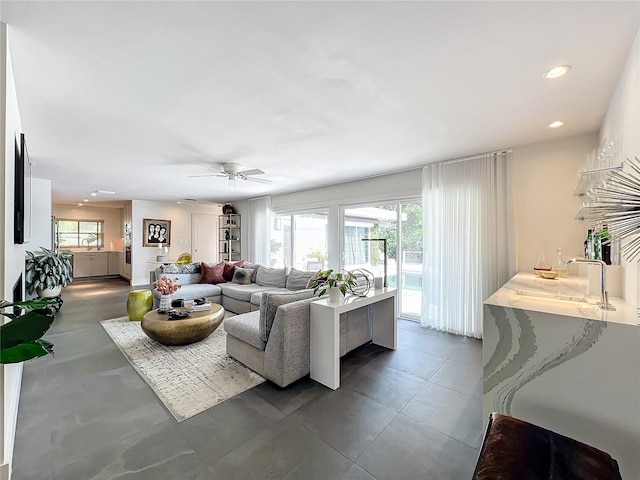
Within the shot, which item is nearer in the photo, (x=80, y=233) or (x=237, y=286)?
(x=237, y=286)

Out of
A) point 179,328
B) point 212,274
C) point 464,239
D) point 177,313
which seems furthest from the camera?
point 212,274

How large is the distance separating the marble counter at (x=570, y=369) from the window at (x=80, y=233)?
468 inches

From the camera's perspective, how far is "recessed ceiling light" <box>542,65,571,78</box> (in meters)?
1.85

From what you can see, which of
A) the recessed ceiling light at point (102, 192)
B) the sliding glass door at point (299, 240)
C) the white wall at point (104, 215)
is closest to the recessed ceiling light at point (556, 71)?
the sliding glass door at point (299, 240)

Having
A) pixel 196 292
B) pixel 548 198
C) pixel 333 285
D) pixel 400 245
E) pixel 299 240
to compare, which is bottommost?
pixel 196 292

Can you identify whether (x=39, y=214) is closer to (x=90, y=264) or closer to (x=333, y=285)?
(x=90, y=264)

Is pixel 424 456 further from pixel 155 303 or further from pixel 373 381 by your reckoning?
pixel 155 303

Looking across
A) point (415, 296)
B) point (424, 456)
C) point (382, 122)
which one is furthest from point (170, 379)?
point (415, 296)

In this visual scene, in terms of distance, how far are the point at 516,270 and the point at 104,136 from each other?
204 inches

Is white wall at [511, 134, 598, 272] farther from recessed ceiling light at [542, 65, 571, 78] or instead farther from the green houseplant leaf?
the green houseplant leaf

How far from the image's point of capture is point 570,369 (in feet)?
4.71

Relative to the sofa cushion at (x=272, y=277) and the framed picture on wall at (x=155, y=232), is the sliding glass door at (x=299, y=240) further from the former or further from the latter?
the framed picture on wall at (x=155, y=232)

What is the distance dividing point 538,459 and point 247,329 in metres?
2.36

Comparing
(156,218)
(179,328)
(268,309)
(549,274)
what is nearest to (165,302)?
(179,328)
